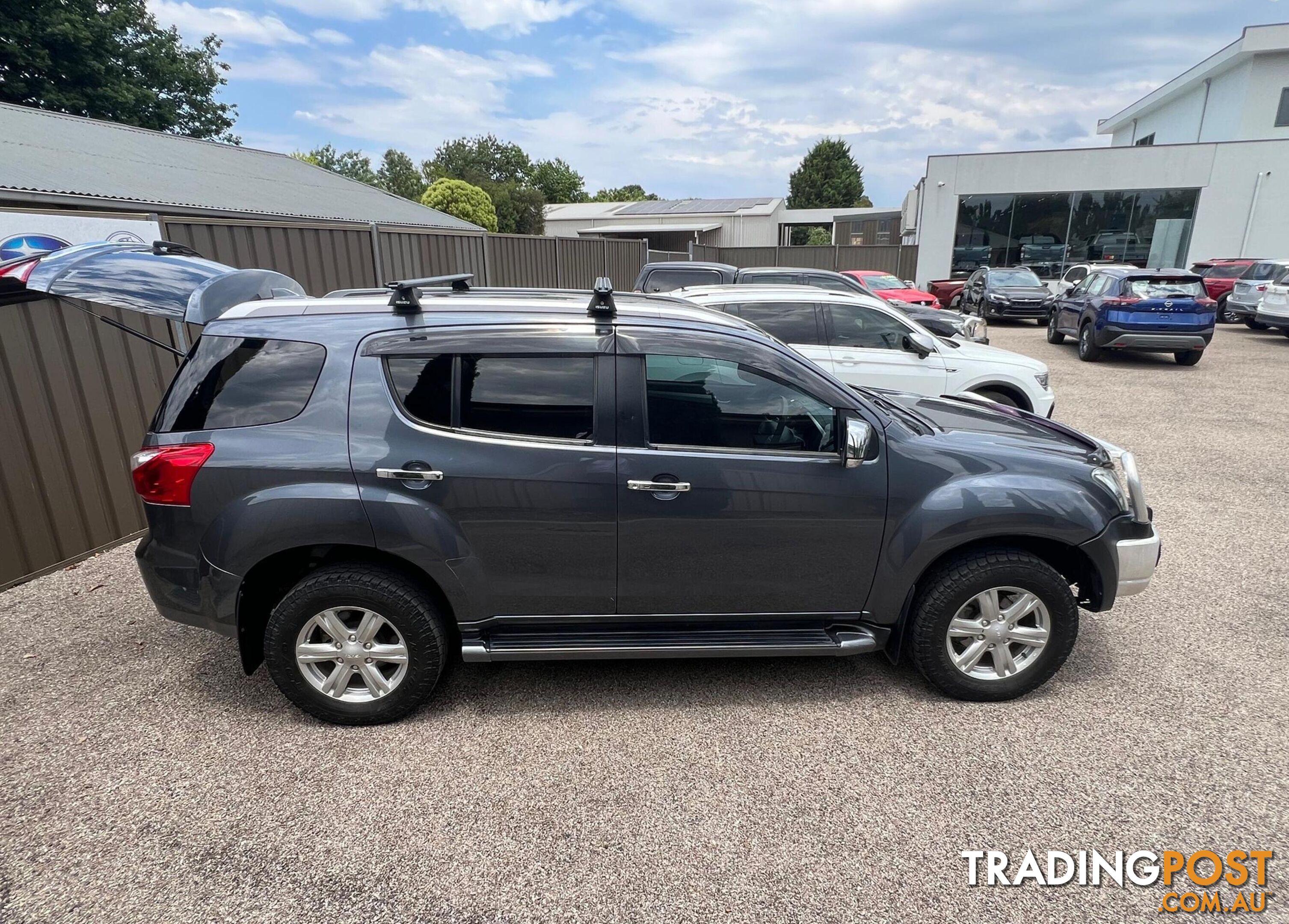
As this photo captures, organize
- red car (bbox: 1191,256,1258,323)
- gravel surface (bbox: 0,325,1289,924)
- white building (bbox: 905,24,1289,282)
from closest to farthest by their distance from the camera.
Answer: gravel surface (bbox: 0,325,1289,924) < red car (bbox: 1191,256,1258,323) < white building (bbox: 905,24,1289,282)

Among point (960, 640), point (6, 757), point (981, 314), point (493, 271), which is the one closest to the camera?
point (6, 757)

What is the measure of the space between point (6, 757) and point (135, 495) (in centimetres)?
280

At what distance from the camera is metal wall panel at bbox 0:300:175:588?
446cm

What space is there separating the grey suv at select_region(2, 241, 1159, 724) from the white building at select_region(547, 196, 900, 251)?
129ft

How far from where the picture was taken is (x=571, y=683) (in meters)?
3.55

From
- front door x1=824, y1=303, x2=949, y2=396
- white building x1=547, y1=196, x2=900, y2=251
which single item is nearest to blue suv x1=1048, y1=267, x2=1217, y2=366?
front door x1=824, y1=303, x2=949, y2=396

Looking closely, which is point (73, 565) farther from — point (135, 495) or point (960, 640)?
point (960, 640)

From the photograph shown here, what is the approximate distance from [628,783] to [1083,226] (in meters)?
28.0

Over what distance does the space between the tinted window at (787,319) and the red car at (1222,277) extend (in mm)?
17264

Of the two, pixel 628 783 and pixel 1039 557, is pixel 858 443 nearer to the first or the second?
pixel 1039 557

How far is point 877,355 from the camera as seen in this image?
712 cm

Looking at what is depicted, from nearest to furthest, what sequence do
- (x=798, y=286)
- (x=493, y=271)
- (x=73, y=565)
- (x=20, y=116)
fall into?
1. (x=73, y=565)
2. (x=798, y=286)
3. (x=493, y=271)
4. (x=20, y=116)

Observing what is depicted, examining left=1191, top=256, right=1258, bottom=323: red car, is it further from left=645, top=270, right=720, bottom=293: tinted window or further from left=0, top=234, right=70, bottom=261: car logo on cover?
left=0, top=234, right=70, bottom=261: car logo on cover

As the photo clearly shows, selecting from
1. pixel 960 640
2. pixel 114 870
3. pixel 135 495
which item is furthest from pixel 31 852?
pixel 960 640
